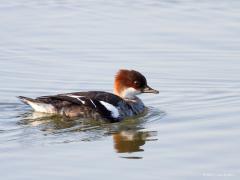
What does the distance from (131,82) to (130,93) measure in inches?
11.5

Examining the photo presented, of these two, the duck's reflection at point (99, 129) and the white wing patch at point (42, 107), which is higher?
the white wing patch at point (42, 107)

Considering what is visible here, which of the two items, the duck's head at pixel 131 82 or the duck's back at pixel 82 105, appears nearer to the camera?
the duck's back at pixel 82 105

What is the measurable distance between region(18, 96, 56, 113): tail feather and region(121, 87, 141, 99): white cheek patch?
1.69 m

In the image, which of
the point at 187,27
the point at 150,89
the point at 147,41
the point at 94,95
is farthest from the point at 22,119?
the point at 187,27

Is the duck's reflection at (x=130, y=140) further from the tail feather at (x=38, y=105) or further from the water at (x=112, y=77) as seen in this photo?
the tail feather at (x=38, y=105)

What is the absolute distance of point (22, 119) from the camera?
14953mm

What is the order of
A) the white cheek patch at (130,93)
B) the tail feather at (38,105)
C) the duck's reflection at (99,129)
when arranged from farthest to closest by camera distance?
the white cheek patch at (130,93), the tail feather at (38,105), the duck's reflection at (99,129)

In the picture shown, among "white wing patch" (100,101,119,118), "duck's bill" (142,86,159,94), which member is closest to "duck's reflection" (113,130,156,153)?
"white wing patch" (100,101,119,118)

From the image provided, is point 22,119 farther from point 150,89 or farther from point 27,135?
point 150,89

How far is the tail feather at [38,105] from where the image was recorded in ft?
49.3

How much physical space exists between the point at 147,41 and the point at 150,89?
4.29 meters

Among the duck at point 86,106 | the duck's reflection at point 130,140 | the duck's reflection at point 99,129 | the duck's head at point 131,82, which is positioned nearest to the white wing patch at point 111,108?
the duck at point 86,106

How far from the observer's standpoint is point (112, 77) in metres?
17.6

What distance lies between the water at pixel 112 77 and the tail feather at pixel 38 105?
26 centimetres
